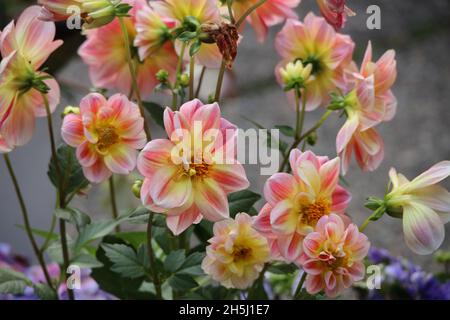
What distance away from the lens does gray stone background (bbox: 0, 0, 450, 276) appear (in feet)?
3.88

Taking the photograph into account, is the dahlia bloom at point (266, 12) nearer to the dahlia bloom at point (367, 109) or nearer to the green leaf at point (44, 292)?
the dahlia bloom at point (367, 109)

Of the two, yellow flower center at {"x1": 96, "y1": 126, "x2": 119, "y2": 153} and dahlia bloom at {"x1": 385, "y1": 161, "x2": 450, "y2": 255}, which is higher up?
yellow flower center at {"x1": 96, "y1": 126, "x2": 119, "y2": 153}

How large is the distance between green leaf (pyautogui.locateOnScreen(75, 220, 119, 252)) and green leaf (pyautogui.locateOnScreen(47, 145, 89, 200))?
4 cm

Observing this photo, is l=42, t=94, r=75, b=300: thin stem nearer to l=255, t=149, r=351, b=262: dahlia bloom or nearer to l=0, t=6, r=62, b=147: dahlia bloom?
l=0, t=6, r=62, b=147: dahlia bloom

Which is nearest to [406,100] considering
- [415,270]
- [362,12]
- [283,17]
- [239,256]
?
[362,12]

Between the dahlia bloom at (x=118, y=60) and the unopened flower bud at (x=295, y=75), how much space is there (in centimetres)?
7

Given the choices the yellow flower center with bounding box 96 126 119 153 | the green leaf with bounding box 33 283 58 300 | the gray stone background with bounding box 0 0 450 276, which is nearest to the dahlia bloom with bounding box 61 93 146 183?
the yellow flower center with bounding box 96 126 119 153

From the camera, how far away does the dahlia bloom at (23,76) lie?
42cm

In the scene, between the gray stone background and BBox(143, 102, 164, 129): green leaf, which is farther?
the gray stone background

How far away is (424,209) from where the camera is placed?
39cm

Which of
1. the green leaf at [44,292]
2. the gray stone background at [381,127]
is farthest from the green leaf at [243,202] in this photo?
the gray stone background at [381,127]

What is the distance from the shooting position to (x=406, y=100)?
57.8 inches

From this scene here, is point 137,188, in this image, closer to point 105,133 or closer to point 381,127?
point 105,133

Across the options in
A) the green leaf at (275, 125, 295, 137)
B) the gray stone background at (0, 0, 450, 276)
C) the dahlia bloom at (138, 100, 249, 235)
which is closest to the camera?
the dahlia bloom at (138, 100, 249, 235)
